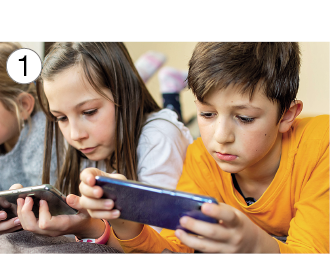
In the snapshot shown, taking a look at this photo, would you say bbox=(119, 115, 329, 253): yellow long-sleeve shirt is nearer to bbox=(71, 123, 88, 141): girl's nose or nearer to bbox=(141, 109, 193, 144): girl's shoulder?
bbox=(141, 109, 193, 144): girl's shoulder

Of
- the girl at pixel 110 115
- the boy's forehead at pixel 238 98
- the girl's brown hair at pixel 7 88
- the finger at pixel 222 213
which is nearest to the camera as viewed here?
the finger at pixel 222 213

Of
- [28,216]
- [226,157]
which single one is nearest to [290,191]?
[226,157]

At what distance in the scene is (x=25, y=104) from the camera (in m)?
1.04

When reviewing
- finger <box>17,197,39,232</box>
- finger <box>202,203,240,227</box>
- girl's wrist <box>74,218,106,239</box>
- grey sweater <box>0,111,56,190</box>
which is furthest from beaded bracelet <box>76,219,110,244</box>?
grey sweater <box>0,111,56,190</box>

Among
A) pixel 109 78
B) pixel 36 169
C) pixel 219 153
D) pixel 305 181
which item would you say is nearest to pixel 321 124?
pixel 305 181

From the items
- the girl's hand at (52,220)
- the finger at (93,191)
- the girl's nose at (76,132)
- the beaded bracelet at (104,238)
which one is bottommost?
the beaded bracelet at (104,238)

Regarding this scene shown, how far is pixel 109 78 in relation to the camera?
2.67 feet

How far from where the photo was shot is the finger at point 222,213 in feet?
1.30

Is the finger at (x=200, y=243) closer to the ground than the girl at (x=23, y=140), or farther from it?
closer to the ground

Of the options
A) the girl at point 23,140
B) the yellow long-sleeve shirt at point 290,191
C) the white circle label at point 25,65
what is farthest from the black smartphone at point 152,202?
the girl at point 23,140

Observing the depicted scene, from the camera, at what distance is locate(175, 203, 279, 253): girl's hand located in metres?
0.41

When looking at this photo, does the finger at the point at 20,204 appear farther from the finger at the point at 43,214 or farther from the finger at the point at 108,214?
the finger at the point at 108,214

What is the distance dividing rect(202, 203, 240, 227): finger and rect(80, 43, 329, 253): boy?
42mm

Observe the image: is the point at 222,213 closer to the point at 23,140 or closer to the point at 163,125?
the point at 163,125
